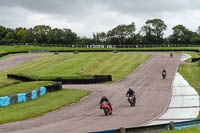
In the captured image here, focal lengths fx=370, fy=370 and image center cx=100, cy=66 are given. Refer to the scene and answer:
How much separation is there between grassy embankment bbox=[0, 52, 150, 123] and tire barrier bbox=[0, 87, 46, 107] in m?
0.53

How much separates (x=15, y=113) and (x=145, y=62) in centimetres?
4748

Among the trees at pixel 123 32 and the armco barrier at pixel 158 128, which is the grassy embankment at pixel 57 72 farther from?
the trees at pixel 123 32

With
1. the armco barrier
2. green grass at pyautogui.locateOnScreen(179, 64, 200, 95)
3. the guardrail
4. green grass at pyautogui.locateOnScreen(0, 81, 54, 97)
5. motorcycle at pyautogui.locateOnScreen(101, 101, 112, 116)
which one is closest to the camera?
the armco barrier

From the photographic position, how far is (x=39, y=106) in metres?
26.6

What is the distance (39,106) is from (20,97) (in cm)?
294

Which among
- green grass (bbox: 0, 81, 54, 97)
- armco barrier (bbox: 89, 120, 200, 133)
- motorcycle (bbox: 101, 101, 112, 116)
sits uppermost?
armco barrier (bbox: 89, 120, 200, 133)

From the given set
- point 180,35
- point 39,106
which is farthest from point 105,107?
point 180,35

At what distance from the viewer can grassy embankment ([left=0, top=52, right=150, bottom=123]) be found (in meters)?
24.3

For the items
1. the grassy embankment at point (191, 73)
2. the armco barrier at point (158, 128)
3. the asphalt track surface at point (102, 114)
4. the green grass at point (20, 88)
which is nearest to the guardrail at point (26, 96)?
the green grass at point (20, 88)

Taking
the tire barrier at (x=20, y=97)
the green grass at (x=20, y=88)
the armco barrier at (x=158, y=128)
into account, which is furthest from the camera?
the green grass at (x=20, y=88)

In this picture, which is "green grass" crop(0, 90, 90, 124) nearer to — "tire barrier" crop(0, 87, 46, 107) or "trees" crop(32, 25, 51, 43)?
"tire barrier" crop(0, 87, 46, 107)

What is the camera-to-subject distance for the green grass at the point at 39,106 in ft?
72.8

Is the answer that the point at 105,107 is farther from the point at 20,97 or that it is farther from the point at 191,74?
the point at 191,74

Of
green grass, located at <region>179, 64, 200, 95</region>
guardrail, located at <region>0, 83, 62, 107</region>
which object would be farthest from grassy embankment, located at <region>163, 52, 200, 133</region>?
guardrail, located at <region>0, 83, 62, 107</region>
